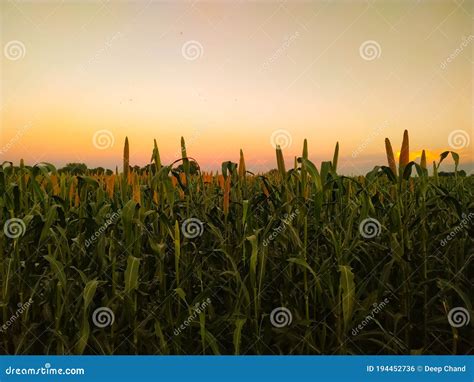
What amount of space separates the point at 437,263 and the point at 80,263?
228 centimetres

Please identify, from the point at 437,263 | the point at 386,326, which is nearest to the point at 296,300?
the point at 386,326

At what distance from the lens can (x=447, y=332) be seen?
2863 millimetres

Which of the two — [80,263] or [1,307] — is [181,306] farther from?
[1,307]
